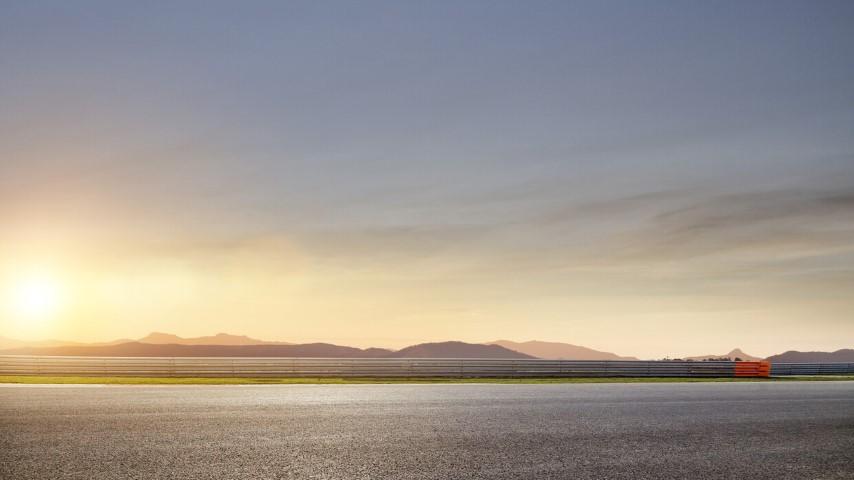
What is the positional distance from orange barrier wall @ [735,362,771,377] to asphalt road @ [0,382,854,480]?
1844cm

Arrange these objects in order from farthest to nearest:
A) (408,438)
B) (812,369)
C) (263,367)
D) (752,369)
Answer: (812,369), (752,369), (263,367), (408,438)

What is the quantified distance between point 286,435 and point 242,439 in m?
0.63

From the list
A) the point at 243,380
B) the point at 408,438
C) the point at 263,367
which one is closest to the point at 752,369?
the point at 263,367

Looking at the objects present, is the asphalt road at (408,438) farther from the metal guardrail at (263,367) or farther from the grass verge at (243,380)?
the metal guardrail at (263,367)

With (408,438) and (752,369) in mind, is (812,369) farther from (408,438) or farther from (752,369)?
(408,438)

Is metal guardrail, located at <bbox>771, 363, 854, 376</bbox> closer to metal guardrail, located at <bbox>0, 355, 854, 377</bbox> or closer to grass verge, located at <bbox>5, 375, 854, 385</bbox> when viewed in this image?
grass verge, located at <bbox>5, 375, 854, 385</bbox>

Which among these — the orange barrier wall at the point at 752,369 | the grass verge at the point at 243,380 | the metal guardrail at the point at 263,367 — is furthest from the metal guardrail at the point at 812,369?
the metal guardrail at the point at 263,367

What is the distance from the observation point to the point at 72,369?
2570 centimetres

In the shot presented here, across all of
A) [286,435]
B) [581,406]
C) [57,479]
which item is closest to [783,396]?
[581,406]

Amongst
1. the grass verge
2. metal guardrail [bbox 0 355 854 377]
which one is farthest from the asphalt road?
metal guardrail [bbox 0 355 854 377]

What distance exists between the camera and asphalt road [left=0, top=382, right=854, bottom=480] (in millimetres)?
6852

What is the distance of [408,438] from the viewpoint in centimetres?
876

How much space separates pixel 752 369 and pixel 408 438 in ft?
94.9

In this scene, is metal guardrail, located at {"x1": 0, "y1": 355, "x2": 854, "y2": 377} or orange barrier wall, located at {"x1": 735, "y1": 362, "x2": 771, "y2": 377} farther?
orange barrier wall, located at {"x1": 735, "y1": 362, "x2": 771, "y2": 377}
